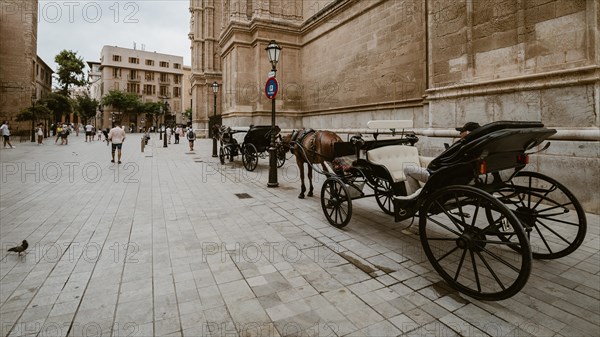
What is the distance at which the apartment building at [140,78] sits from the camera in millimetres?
67875

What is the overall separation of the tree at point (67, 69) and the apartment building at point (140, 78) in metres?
17.3

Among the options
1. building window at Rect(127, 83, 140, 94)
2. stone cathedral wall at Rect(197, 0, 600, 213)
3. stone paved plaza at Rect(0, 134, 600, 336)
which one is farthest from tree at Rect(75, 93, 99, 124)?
stone paved plaza at Rect(0, 134, 600, 336)

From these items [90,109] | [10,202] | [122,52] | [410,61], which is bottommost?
[10,202]

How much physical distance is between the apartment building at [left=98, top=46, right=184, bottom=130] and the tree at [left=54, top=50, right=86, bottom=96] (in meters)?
17.3

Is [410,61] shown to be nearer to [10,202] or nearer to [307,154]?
[307,154]

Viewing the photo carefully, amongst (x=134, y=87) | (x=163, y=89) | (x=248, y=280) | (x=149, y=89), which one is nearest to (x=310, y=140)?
(x=248, y=280)

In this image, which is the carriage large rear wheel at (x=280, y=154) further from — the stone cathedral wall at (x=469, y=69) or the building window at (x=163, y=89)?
the building window at (x=163, y=89)

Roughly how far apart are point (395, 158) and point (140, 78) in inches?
3256

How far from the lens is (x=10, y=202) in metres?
5.98

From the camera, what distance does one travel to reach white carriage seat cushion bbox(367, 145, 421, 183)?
14.0ft

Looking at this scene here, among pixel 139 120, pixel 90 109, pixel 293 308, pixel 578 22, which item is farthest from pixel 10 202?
pixel 139 120

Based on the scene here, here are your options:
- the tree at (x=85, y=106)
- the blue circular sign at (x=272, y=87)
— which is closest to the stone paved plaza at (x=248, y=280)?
the blue circular sign at (x=272, y=87)

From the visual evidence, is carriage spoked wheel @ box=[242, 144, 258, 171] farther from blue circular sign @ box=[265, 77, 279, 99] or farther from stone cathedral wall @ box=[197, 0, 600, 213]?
stone cathedral wall @ box=[197, 0, 600, 213]

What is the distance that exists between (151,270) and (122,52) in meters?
83.9
